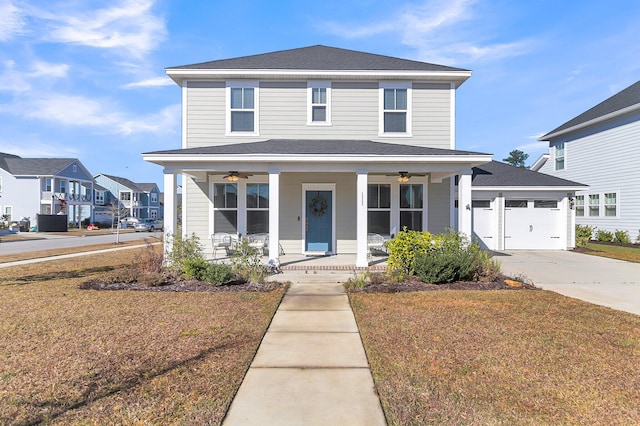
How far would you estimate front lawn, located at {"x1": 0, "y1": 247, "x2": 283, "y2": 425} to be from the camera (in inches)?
114

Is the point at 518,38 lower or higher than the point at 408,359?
higher

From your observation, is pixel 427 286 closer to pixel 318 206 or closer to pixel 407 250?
pixel 407 250

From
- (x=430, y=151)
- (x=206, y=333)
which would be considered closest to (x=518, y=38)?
(x=430, y=151)

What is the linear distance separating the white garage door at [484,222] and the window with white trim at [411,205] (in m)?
3.72

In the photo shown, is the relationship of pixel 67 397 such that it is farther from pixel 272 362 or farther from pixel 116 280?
pixel 116 280

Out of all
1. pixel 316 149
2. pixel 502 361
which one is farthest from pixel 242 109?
pixel 502 361

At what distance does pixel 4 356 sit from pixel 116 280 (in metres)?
4.37

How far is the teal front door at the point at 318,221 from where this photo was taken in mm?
12258

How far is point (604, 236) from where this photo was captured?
18.4m

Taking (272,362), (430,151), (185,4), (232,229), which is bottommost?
(272,362)

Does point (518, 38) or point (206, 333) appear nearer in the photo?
point (206, 333)

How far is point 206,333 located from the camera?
4.69m

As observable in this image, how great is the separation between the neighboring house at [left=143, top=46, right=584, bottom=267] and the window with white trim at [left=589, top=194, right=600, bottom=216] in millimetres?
13100

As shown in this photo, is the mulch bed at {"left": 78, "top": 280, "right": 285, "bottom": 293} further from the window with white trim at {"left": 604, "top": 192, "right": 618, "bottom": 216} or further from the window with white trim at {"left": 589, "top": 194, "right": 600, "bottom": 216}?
the window with white trim at {"left": 589, "top": 194, "right": 600, "bottom": 216}
